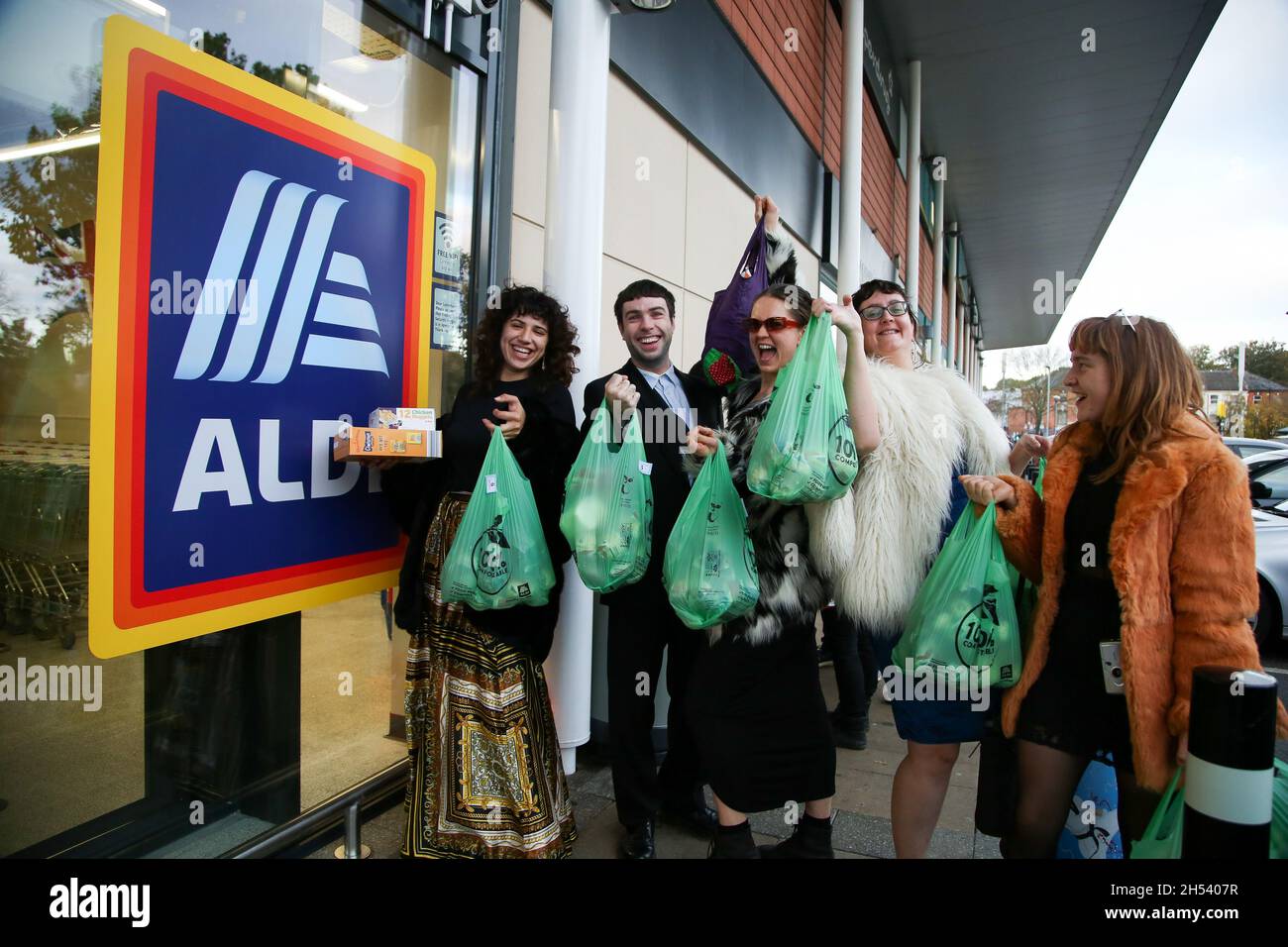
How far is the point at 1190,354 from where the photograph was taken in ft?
5.37

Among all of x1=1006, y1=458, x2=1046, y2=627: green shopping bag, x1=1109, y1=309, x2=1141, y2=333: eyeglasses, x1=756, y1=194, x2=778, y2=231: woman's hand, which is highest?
x1=756, y1=194, x2=778, y2=231: woman's hand

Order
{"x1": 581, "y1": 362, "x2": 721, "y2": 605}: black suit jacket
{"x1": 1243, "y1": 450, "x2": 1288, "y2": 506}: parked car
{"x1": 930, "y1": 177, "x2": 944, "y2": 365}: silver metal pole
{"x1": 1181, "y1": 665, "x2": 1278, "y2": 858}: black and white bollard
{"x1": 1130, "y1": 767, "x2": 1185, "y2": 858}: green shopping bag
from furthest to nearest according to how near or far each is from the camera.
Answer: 1. {"x1": 930, "y1": 177, "x2": 944, "y2": 365}: silver metal pole
2. {"x1": 1243, "y1": 450, "x2": 1288, "y2": 506}: parked car
3. {"x1": 581, "y1": 362, "x2": 721, "y2": 605}: black suit jacket
4. {"x1": 1130, "y1": 767, "x2": 1185, "y2": 858}: green shopping bag
5. {"x1": 1181, "y1": 665, "x2": 1278, "y2": 858}: black and white bollard

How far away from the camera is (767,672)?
2.03 m

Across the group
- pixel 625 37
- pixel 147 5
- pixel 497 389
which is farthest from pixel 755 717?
pixel 625 37

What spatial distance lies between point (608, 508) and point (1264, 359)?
4141 centimetres

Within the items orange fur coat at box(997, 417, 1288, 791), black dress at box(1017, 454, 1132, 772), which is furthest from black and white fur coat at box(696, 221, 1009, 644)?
orange fur coat at box(997, 417, 1288, 791)

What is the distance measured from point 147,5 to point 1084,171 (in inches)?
683

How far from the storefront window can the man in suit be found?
92 cm

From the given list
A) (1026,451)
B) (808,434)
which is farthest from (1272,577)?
(808,434)

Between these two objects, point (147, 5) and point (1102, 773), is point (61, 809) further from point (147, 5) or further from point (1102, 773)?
point (1102, 773)

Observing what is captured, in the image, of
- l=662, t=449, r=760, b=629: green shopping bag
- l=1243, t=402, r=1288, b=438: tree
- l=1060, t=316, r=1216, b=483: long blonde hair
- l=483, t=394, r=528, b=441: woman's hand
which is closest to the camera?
l=1060, t=316, r=1216, b=483: long blonde hair

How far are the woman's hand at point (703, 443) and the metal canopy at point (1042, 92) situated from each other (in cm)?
553

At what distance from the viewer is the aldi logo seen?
1808 mm
